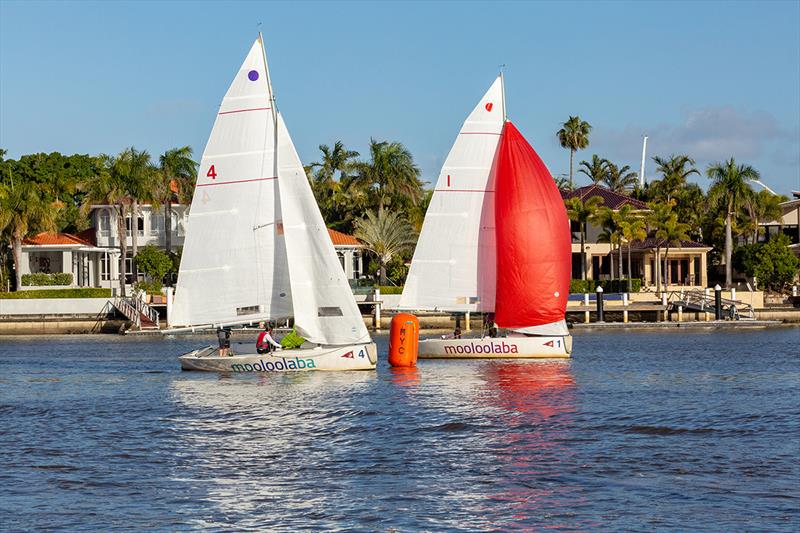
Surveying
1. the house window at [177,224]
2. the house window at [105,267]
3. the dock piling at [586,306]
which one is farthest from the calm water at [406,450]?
the house window at [177,224]

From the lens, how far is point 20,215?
261 feet

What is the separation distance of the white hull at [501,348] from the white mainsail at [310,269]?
7.34 meters

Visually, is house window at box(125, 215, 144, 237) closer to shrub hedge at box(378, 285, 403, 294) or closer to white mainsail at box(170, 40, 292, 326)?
shrub hedge at box(378, 285, 403, 294)

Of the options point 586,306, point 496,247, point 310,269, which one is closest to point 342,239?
point 586,306

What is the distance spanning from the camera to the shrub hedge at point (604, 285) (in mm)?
86062

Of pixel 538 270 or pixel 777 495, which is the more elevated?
pixel 538 270

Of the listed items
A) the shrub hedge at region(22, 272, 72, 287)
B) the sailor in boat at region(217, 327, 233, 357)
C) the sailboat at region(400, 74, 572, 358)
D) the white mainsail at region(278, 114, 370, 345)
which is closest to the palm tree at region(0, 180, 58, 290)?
the shrub hedge at region(22, 272, 72, 287)

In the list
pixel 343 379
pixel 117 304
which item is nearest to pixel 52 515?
pixel 343 379

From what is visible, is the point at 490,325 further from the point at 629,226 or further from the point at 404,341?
the point at 629,226

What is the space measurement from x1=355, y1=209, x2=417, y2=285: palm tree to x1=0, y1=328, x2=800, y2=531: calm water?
43385mm

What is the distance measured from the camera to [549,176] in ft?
146

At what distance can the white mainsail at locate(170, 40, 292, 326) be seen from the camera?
38.2 m

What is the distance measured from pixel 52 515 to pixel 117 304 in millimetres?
60770

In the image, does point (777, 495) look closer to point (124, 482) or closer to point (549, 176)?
point (124, 482)
